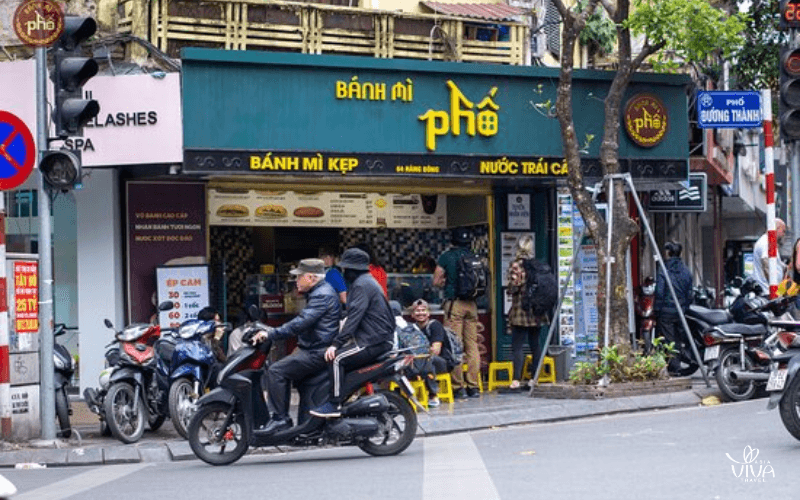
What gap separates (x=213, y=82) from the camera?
56.4ft

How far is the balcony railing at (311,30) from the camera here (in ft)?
57.8

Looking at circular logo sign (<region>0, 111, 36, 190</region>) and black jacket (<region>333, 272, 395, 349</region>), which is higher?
circular logo sign (<region>0, 111, 36, 190</region>)

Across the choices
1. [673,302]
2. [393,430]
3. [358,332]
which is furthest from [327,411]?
[673,302]

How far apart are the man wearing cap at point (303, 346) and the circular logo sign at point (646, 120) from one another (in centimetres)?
803

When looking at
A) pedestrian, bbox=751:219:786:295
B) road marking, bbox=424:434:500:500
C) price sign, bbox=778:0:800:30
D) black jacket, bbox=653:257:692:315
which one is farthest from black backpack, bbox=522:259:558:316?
road marking, bbox=424:434:500:500

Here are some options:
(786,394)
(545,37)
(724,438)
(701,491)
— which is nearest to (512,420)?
(724,438)

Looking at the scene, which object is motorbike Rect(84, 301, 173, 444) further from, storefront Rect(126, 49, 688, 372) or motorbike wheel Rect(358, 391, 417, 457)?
motorbike wheel Rect(358, 391, 417, 457)

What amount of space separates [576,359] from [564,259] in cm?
134

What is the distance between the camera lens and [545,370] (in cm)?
1947

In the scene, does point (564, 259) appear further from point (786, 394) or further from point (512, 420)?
point (786, 394)

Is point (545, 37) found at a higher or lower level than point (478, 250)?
higher

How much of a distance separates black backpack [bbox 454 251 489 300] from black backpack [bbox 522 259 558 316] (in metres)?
0.62

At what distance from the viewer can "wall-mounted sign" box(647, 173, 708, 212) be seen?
2356 cm

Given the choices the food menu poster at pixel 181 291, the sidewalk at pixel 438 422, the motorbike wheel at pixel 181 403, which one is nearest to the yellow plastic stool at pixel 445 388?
the sidewalk at pixel 438 422
